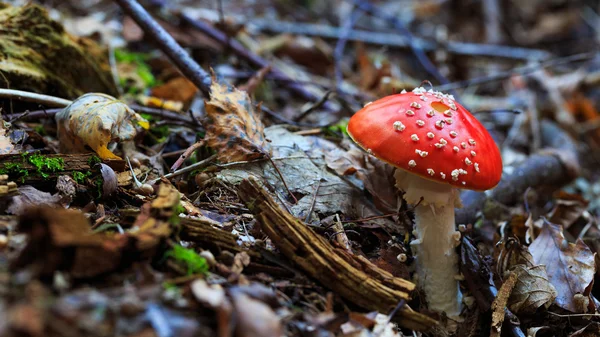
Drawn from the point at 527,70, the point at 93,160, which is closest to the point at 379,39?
the point at 527,70

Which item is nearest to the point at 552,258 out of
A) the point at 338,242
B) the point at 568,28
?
the point at 338,242

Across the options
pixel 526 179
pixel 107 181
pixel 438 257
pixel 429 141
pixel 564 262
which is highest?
pixel 429 141

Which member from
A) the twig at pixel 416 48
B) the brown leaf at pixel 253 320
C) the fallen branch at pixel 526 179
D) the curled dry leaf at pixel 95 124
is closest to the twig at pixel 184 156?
the curled dry leaf at pixel 95 124

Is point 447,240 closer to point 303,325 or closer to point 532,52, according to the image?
point 303,325

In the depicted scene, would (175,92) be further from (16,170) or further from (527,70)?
(527,70)

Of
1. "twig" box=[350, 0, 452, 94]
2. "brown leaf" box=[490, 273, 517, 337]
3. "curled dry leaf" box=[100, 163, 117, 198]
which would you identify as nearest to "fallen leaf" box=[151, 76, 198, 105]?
"curled dry leaf" box=[100, 163, 117, 198]

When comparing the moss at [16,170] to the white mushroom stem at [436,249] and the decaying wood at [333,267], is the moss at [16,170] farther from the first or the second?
the white mushroom stem at [436,249]
